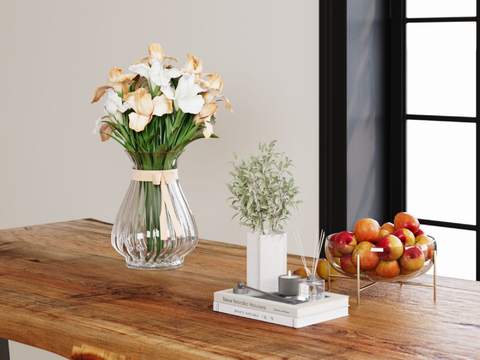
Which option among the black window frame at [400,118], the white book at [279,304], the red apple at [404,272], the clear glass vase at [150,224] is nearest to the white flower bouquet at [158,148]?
the clear glass vase at [150,224]

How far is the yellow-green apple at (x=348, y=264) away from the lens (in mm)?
1338

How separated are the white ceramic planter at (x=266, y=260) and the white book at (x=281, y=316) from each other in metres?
0.12

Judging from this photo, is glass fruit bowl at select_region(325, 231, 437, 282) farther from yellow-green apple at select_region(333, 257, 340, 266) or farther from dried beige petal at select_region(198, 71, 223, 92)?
dried beige petal at select_region(198, 71, 223, 92)

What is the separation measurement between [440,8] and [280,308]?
1.59m

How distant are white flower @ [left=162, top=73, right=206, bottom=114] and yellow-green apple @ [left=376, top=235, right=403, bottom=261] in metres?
0.59

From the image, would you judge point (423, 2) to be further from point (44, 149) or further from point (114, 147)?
point (44, 149)

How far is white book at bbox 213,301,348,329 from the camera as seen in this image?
1207mm

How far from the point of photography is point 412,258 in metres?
1.29

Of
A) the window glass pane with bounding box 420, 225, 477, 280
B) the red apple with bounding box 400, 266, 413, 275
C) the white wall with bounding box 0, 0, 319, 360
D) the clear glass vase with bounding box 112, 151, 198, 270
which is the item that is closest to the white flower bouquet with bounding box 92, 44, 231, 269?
the clear glass vase with bounding box 112, 151, 198, 270

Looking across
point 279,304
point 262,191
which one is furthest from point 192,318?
point 262,191

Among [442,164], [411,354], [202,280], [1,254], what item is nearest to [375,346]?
[411,354]

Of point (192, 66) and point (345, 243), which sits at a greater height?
point (192, 66)

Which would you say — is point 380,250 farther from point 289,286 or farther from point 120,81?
point 120,81

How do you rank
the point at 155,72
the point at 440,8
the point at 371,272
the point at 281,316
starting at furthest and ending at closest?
the point at 440,8 → the point at 155,72 → the point at 371,272 → the point at 281,316
